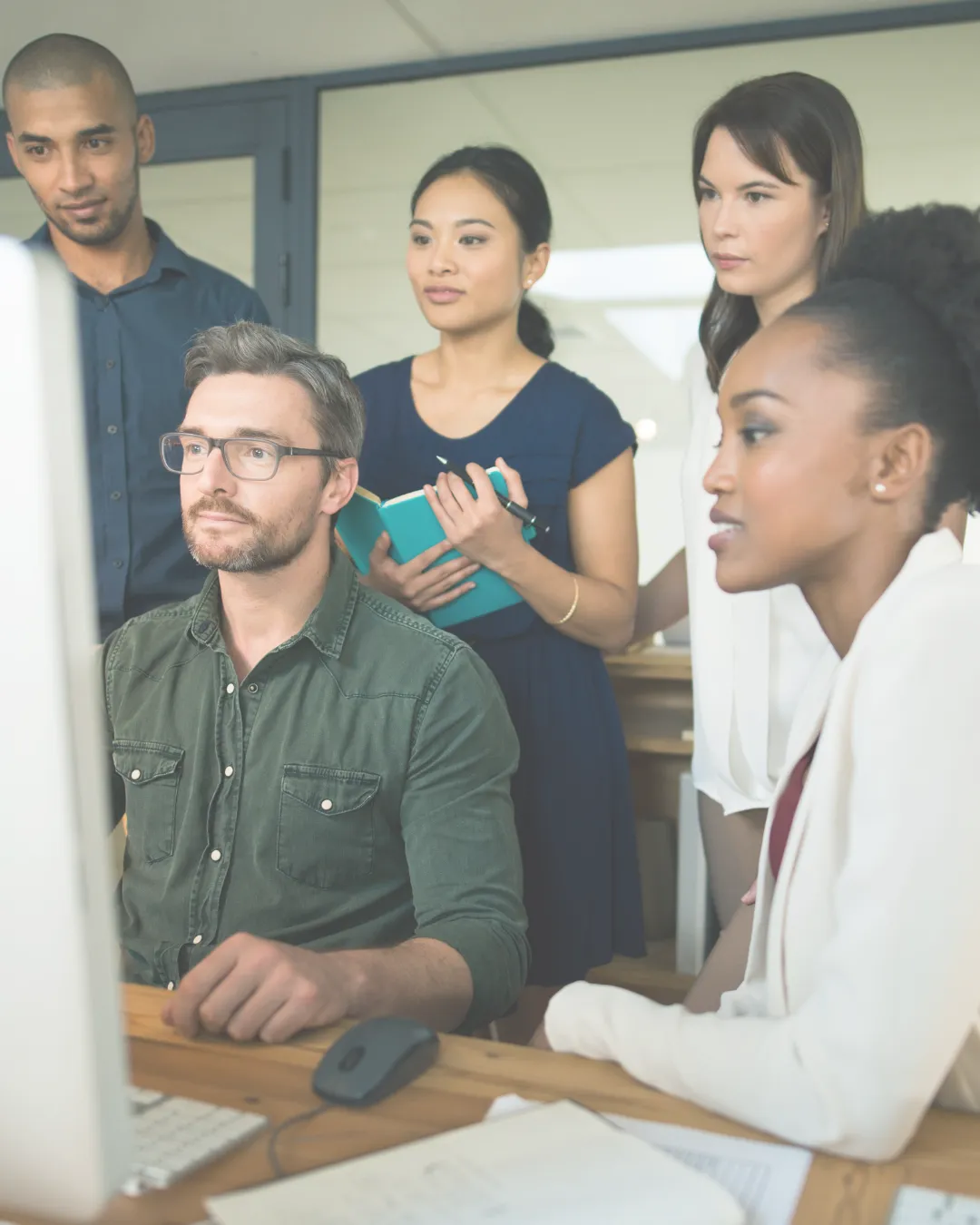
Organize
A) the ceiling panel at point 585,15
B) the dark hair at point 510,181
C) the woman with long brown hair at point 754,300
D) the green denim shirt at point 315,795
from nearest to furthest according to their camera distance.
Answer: the green denim shirt at point 315,795 → the woman with long brown hair at point 754,300 → the dark hair at point 510,181 → the ceiling panel at point 585,15

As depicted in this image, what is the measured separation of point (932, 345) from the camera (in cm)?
101

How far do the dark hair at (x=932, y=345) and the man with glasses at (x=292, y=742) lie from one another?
0.62m

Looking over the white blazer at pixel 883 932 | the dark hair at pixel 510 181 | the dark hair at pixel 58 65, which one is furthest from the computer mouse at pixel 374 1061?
the dark hair at pixel 58 65

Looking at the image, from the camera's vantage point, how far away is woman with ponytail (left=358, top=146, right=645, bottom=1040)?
195 centimetres

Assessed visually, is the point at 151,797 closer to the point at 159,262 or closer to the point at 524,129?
the point at 159,262

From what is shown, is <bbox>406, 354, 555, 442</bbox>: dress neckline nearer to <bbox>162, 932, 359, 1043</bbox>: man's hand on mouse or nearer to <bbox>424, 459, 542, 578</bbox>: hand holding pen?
<bbox>424, 459, 542, 578</bbox>: hand holding pen

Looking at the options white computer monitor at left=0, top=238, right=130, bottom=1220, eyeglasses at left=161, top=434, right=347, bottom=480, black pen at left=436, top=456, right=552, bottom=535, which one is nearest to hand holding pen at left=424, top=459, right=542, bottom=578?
black pen at left=436, top=456, right=552, bottom=535

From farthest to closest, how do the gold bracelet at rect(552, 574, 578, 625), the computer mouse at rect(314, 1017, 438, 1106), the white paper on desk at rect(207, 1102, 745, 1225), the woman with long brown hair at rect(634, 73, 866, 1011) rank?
1. the gold bracelet at rect(552, 574, 578, 625)
2. the woman with long brown hair at rect(634, 73, 866, 1011)
3. the computer mouse at rect(314, 1017, 438, 1106)
4. the white paper on desk at rect(207, 1102, 745, 1225)

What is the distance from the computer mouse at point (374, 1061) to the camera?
86 cm

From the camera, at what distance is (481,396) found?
202cm

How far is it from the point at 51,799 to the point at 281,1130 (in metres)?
0.44

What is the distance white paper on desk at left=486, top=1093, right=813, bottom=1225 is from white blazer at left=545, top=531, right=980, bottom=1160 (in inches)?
0.7

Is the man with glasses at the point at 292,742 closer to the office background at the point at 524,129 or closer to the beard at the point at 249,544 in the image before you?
the beard at the point at 249,544

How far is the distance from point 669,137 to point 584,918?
2295 mm
